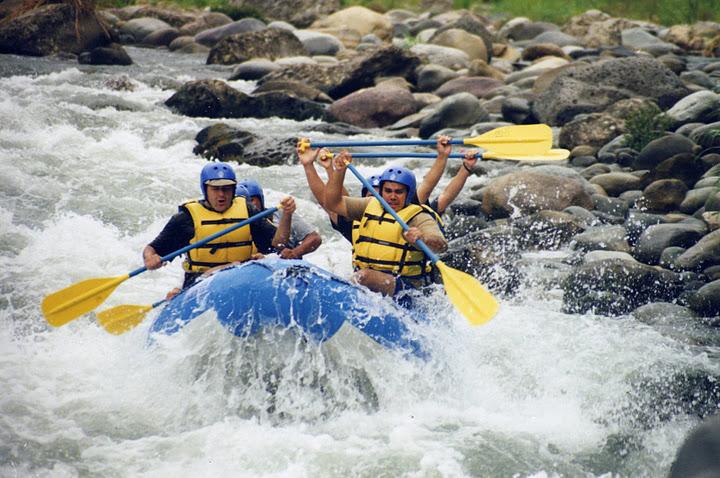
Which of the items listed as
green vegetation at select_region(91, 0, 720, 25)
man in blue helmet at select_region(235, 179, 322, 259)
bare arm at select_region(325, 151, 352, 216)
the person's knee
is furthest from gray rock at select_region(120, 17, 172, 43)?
the person's knee

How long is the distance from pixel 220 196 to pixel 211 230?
0.22 metres

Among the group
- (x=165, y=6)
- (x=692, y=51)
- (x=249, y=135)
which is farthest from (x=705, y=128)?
(x=165, y=6)

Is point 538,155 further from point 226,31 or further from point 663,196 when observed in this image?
point 226,31

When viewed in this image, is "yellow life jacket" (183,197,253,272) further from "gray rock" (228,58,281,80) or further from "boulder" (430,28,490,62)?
"boulder" (430,28,490,62)

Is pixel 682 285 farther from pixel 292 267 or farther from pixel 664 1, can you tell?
pixel 664 1

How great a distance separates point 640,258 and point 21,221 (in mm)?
5344

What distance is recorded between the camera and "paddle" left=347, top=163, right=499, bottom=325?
16.7ft

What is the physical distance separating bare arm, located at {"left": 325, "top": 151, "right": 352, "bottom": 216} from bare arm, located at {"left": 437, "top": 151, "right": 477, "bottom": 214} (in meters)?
0.76

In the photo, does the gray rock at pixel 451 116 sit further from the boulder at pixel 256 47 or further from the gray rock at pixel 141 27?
the gray rock at pixel 141 27

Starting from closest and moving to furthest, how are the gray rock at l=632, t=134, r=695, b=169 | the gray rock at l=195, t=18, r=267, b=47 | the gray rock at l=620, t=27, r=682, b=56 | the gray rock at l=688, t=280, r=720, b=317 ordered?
the gray rock at l=688, t=280, r=720, b=317, the gray rock at l=632, t=134, r=695, b=169, the gray rock at l=620, t=27, r=682, b=56, the gray rock at l=195, t=18, r=267, b=47

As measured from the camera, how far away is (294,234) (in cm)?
609

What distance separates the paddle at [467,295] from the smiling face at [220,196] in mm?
1066

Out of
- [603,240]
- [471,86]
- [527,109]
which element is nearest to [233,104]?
[471,86]

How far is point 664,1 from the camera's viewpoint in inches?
799
